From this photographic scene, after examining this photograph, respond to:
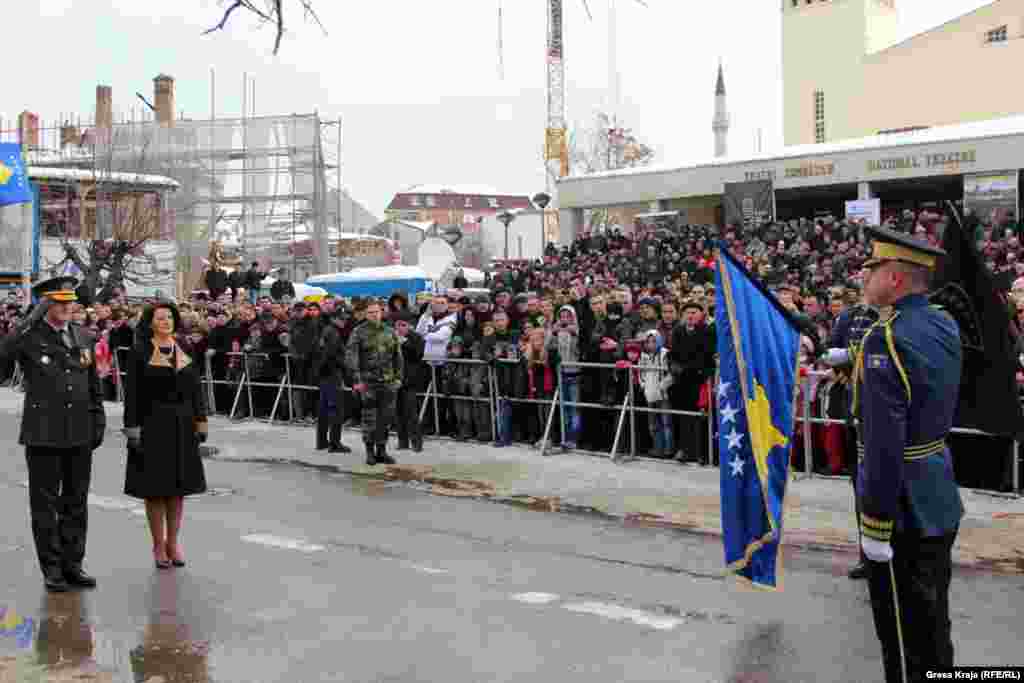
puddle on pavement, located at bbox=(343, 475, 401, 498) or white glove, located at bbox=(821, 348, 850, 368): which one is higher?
white glove, located at bbox=(821, 348, 850, 368)

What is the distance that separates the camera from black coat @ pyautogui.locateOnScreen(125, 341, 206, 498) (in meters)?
8.34

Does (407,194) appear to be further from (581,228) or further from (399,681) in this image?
(399,681)

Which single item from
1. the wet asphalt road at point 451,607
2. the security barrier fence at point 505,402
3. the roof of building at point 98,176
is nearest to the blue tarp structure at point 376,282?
the security barrier fence at point 505,402

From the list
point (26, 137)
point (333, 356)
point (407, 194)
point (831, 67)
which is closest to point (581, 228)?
point (831, 67)

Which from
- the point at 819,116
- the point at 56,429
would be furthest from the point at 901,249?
the point at 819,116

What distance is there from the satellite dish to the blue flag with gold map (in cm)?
1553

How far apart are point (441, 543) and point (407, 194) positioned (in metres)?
131

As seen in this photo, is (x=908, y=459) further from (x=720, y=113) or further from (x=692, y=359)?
(x=720, y=113)

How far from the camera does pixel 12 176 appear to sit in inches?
1077

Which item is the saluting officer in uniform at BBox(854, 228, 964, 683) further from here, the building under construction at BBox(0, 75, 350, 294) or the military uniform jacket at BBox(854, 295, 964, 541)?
the building under construction at BBox(0, 75, 350, 294)

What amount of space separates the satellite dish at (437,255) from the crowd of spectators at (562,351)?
8.61 feet

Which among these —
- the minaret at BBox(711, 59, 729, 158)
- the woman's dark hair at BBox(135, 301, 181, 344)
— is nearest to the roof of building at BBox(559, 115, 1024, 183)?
the woman's dark hair at BBox(135, 301, 181, 344)

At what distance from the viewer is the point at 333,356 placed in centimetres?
1491

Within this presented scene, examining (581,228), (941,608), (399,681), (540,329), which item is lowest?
(399,681)
